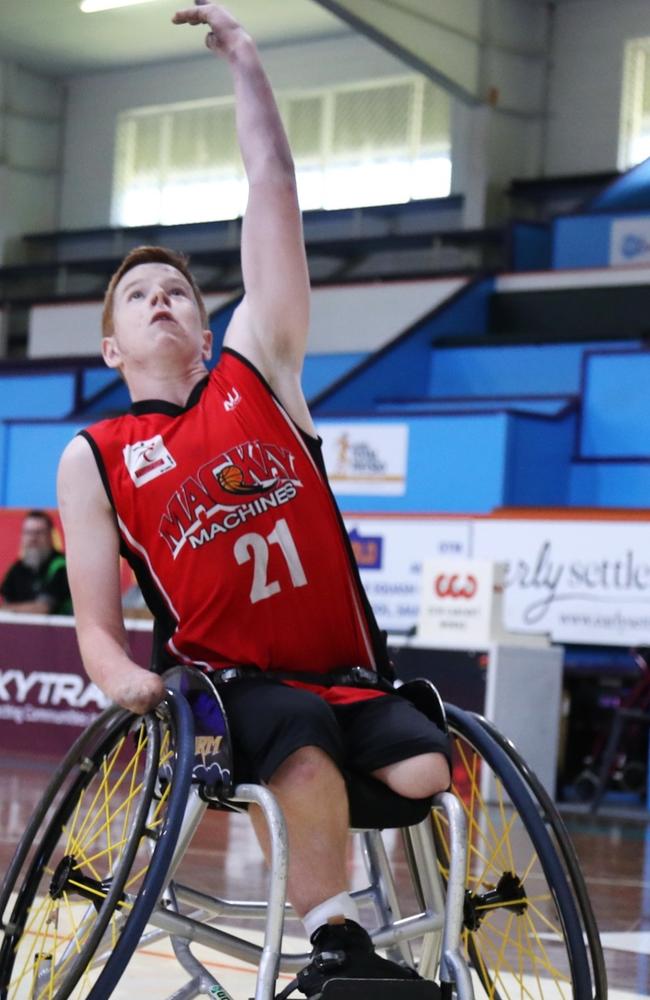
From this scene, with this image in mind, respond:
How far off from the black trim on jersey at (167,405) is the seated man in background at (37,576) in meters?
6.67

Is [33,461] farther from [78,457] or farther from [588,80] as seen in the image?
[78,457]

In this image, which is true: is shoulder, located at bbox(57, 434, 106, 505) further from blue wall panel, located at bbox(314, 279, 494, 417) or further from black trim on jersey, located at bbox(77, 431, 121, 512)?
blue wall panel, located at bbox(314, 279, 494, 417)

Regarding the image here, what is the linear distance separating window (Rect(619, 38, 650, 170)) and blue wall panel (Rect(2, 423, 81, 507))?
6.27 meters

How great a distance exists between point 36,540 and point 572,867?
748cm

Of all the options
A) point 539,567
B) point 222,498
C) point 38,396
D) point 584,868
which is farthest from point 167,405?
point 38,396

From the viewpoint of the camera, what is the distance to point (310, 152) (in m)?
17.9

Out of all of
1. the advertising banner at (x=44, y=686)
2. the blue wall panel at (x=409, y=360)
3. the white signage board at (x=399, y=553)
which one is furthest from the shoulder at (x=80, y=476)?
the blue wall panel at (x=409, y=360)

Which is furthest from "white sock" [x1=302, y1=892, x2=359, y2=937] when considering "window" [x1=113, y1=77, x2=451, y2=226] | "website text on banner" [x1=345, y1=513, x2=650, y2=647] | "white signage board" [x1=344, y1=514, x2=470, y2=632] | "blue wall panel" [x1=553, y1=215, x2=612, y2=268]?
"window" [x1=113, y1=77, x2=451, y2=226]

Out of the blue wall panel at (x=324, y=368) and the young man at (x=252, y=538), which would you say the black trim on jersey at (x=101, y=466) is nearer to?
the young man at (x=252, y=538)

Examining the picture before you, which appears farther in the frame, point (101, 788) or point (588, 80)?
point (588, 80)

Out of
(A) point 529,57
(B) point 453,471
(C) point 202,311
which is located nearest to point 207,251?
(A) point 529,57

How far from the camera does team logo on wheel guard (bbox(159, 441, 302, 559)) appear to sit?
2.56 m

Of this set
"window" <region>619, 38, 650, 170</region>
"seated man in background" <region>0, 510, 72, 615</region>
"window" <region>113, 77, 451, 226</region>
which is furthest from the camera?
"window" <region>113, 77, 451, 226</region>

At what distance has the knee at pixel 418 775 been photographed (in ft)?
8.05
